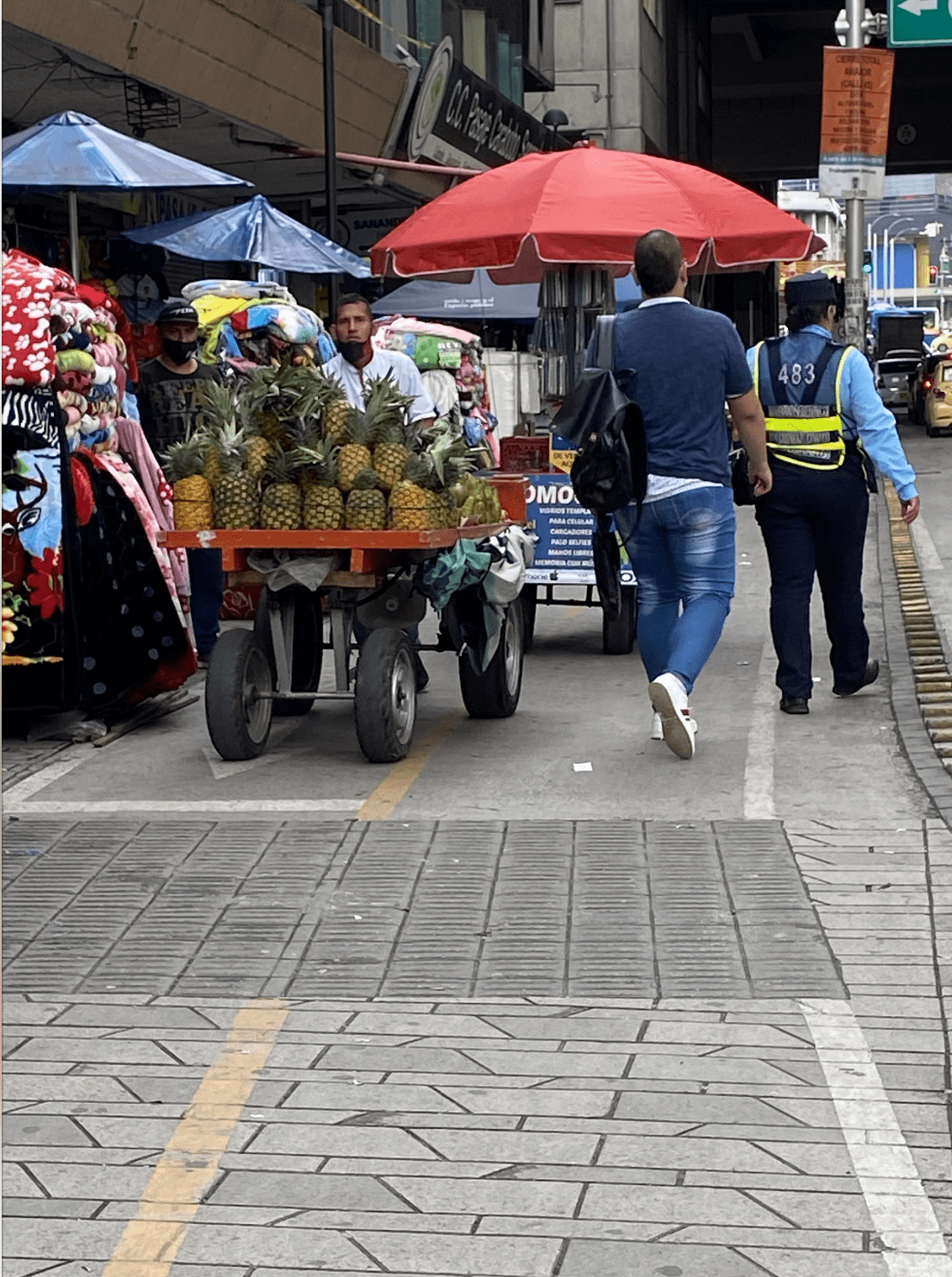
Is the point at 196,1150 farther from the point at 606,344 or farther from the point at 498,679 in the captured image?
the point at 498,679

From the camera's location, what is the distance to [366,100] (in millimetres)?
20859

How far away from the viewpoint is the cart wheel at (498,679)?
339 inches

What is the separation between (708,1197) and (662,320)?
474 cm

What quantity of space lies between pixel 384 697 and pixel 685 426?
63.1 inches

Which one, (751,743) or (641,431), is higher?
(641,431)

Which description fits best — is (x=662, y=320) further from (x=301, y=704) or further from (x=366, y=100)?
(x=366, y=100)

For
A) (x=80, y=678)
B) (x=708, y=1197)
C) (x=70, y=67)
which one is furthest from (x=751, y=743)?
(x=70, y=67)

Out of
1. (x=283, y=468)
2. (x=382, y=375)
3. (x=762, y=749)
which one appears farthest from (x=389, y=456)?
(x=762, y=749)

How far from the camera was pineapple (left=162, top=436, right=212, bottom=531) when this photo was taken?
7676mm

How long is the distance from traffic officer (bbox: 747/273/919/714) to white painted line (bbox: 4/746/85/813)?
305cm

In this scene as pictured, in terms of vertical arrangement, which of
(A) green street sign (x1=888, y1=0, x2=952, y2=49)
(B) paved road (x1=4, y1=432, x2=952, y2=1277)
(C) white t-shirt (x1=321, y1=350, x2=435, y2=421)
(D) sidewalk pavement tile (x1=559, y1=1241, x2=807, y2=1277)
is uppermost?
(A) green street sign (x1=888, y1=0, x2=952, y2=49)

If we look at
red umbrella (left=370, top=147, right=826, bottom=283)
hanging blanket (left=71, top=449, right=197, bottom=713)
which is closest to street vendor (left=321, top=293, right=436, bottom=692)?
hanging blanket (left=71, top=449, right=197, bottom=713)

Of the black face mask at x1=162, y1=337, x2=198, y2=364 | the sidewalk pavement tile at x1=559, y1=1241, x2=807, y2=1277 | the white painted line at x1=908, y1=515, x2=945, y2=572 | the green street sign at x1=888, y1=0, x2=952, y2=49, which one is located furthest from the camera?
the green street sign at x1=888, y1=0, x2=952, y2=49

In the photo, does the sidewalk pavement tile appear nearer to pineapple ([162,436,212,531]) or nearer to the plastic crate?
pineapple ([162,436,212,531])
